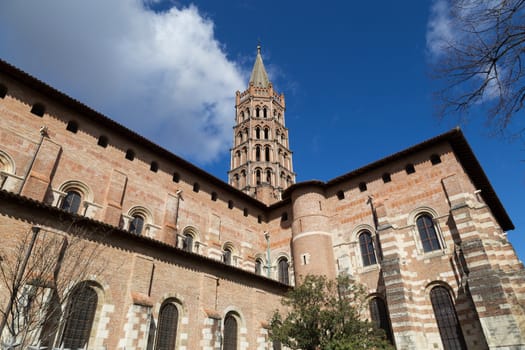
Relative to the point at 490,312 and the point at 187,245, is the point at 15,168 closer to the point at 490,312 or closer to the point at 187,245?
the point at 187,245

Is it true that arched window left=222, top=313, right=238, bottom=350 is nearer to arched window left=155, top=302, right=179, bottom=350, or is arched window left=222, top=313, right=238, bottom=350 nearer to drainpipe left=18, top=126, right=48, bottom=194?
arched window left=155, top=302, right=179, bottom=350

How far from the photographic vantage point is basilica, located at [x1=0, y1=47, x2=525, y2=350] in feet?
40.8

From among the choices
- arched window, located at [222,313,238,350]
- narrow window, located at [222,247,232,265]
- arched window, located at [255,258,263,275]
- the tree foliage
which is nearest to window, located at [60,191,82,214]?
arched window, located at [222,313,238,350]

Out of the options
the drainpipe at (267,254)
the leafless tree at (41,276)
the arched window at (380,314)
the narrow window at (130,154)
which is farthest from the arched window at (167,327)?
the drainpipe at (267,254)

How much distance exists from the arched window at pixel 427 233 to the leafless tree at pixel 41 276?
1745cm

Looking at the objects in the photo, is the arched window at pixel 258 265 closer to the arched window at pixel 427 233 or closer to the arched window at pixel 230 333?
the arched window at pixel 230 333

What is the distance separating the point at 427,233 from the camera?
2031cm

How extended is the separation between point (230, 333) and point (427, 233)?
12.8m

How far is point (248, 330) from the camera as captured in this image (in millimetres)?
18406

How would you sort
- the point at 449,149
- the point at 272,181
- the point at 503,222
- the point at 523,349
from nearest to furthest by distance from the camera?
the point at 523,349, the point at 449,149, the point at 503,222, the point at 272,181

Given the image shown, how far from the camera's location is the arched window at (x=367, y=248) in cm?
2205

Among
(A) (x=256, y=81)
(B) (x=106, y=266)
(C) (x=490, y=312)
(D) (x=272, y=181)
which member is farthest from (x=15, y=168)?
(A) (x=256, y=81)

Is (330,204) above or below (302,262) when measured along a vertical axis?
above

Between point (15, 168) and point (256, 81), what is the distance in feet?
148
